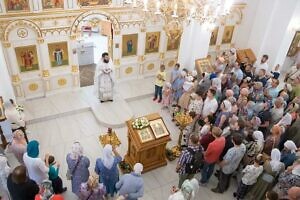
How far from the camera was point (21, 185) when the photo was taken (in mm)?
3998

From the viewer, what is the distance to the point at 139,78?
10312 mm

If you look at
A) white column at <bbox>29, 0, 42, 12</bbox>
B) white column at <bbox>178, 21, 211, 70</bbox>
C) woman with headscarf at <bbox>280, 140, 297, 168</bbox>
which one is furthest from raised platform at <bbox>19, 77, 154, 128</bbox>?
woman with headscarf at <bbox>280, 140, 297, 168</bbox>

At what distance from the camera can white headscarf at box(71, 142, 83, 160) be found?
476 centimetres

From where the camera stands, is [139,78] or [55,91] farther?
[139,78]

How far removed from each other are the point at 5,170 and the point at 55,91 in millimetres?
4370

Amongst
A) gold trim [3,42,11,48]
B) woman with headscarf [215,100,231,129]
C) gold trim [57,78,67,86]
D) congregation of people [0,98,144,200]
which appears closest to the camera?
congregation of people [0,98,144,200]

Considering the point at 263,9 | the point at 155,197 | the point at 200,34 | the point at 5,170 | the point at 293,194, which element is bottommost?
the point at 155,197

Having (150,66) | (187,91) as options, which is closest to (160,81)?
(187,91)

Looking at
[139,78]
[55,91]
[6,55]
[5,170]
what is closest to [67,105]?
[55,91]

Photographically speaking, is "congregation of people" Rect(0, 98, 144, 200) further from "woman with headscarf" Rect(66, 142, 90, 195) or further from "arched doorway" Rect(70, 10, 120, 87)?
"arched doorway" Rect(70, 10, 120, 87)

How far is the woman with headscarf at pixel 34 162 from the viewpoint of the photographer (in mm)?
4668

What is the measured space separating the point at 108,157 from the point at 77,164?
586mm

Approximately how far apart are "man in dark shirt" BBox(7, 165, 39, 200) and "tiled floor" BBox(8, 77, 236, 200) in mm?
2012

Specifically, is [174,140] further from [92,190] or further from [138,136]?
[92,190]
